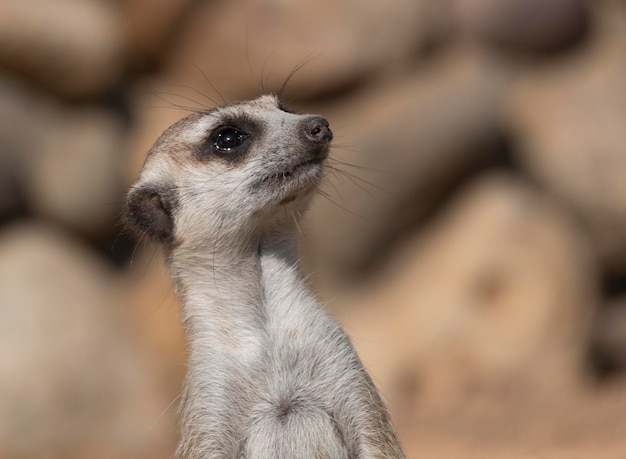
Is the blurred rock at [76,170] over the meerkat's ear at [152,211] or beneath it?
over

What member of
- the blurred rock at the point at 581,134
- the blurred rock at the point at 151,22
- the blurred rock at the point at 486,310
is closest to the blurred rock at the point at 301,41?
the blurred rock at the point at 151,22

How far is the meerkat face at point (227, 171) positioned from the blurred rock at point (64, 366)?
378cm

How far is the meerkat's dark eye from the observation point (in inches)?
131

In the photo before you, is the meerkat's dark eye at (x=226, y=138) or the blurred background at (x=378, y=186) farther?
the blurred background at (x=378, y=186)

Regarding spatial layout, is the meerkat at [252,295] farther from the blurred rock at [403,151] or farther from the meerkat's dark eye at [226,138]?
the blurred rock at [403,151]

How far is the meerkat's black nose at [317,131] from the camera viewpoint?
10.5ft

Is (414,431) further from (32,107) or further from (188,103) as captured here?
(32,107)

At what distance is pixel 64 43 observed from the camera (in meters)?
7.38

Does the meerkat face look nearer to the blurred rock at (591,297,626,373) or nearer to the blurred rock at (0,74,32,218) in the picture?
the blurred rock at (0,74,32,218)

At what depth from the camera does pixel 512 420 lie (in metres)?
6.50

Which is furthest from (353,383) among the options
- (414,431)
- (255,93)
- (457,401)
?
(255,93)

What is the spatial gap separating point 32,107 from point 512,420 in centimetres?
396

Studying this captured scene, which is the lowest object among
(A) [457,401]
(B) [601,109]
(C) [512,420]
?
(C) [512,420]

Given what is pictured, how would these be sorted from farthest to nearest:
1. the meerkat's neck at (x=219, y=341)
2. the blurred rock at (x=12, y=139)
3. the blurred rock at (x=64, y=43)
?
the blurred rock at (x=12, y=139) → the blurred rock at (x=64, y=43) → the meerkat's neck at (x=219, y=341)
